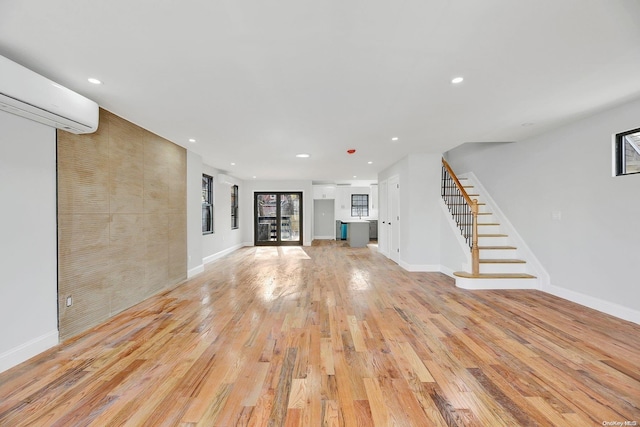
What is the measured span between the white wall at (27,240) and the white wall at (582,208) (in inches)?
238

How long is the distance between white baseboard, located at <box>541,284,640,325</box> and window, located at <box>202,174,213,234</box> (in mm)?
7058

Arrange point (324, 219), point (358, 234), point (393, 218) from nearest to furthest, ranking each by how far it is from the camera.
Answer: point (393, 218) < point (358, 234) < point (324, 219)

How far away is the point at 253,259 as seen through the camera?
698 centimetres

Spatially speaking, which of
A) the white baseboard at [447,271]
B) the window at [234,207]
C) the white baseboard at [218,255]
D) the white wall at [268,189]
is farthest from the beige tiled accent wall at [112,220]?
the white baseboard at [447,271]

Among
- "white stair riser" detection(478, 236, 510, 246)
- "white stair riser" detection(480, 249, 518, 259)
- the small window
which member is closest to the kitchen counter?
"white stair riser" detection(478, 236, 510, 246)

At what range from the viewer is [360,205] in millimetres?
11125

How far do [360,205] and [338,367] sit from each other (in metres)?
9.34

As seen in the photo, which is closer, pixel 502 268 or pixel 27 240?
pixel 27 240

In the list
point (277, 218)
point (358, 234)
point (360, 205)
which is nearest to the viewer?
point (358, 234)

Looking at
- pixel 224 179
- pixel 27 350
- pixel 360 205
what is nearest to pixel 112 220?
pixel 27 350

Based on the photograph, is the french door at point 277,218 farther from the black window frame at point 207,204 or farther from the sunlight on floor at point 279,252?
the black window frame at point 207,204

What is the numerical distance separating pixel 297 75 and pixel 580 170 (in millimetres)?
4019

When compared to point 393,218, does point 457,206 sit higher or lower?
higher

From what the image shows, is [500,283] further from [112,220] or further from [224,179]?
[224,179]
